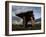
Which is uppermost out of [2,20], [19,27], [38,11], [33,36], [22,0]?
[22,0]

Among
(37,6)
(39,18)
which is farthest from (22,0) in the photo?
(39,18)

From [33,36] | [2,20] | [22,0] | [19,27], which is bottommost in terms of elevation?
[33,36]

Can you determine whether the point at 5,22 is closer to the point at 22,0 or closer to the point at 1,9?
the point at 1,9

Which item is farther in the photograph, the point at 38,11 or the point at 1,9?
the point at 38,11

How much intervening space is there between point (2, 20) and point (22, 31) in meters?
0.33

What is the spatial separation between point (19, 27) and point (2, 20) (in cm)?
27

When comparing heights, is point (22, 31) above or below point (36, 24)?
below

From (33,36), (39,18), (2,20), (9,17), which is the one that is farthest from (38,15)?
(2,20)

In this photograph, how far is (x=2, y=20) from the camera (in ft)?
5.03

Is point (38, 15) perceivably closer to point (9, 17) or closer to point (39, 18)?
point (39, 18)

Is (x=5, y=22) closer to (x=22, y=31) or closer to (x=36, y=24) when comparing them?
(x=22, y=31)

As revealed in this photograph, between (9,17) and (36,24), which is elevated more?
(9,17)

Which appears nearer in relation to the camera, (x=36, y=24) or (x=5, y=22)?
(x=5, y=22)

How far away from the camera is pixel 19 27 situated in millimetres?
1585
